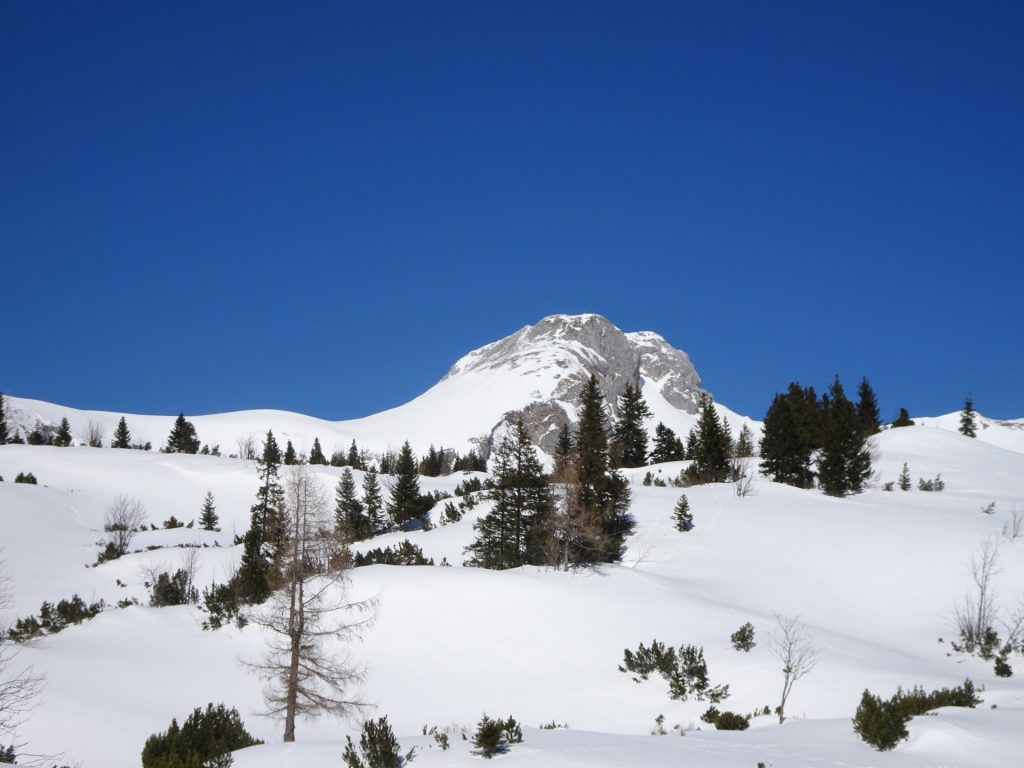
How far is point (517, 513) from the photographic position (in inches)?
1715

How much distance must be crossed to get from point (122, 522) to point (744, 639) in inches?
→ 1826

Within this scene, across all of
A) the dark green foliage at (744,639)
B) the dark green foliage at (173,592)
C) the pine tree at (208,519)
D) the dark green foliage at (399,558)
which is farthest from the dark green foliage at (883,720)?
the pine tree at (208,519)

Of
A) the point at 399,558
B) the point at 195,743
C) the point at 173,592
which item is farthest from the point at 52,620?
the point at 195,743

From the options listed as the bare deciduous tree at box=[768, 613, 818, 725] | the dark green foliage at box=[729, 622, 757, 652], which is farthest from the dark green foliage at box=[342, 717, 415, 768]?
the dark green foliage at box=[729, 622, 757, 652]

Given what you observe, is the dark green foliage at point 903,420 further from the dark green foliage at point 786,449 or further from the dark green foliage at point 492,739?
the dark green foliage at point 492,739

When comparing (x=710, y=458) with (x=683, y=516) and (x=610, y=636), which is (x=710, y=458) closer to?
(x=683, y=516)

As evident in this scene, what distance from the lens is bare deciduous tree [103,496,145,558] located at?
49.0 metres

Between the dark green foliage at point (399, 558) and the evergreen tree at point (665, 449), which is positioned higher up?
the evergreen tree at point (665, 449)

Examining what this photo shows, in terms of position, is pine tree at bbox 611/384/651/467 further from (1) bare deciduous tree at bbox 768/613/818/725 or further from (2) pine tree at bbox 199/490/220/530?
(1) bare deciduous tree at bbox 768/613/818/725

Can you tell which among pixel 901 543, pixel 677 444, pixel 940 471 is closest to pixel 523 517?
pixel 901 543

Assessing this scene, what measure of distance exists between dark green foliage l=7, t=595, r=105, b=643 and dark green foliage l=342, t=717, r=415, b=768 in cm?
2245

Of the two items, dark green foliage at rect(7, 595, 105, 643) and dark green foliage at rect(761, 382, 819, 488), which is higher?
dark green foliage at rect(761, 382, 819, 488)

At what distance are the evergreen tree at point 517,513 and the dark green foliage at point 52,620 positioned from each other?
19271 millimetres

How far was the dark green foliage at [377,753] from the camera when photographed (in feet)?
37.7
